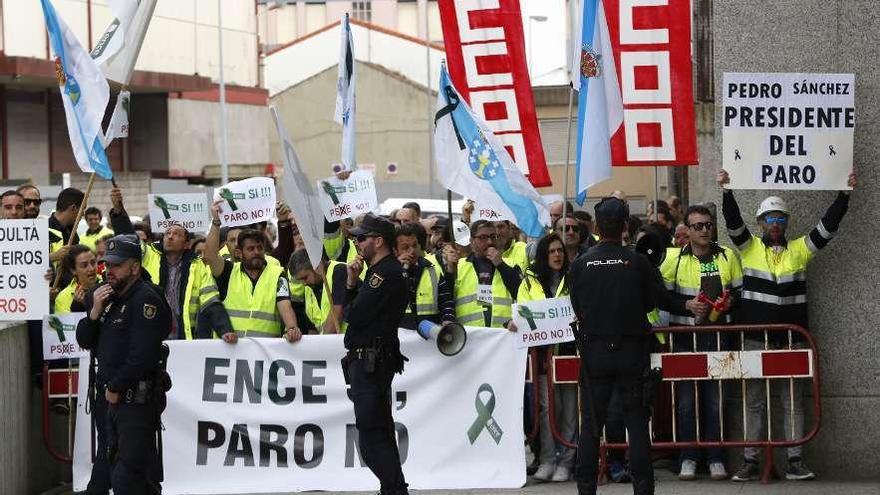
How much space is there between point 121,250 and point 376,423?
1.91 m

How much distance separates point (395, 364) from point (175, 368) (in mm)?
2233

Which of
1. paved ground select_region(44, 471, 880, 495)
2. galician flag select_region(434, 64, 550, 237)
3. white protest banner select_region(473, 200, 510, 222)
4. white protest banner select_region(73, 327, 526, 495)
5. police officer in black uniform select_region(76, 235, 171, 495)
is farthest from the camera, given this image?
white protest banner select_region(473, 200, 510, 222)

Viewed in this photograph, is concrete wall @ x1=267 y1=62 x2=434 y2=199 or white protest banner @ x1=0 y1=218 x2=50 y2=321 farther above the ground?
concrete wall @ x1=267 y1=62 x2=434 y2=199

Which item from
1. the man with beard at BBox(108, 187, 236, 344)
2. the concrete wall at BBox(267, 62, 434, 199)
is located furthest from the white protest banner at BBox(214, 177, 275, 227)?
the concrete wall at BBox(267, 62, 434, 199)

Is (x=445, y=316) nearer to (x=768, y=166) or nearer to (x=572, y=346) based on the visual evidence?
(x=572, y=346)

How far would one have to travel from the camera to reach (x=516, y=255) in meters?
14.0

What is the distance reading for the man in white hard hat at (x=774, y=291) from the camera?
11055 millimetres

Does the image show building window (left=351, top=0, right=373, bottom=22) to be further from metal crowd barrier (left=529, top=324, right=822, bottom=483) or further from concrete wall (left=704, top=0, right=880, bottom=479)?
metal crowd barrier (left=529, top=324, right=822, bottom=483)

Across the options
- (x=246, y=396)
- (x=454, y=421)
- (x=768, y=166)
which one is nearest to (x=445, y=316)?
(x=454, y=421)

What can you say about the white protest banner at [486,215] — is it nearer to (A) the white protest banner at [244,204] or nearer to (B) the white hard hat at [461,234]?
(B) the white hard hat at [461,234]

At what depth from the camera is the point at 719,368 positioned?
36.3 feet

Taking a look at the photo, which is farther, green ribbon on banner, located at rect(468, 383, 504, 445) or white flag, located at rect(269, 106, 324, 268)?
green ribbon on banner, located at rect(468, 383, 504, 445)

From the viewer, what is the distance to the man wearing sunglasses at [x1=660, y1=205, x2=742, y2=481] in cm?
1123

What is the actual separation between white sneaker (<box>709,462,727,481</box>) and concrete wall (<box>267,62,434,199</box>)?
150 ft
